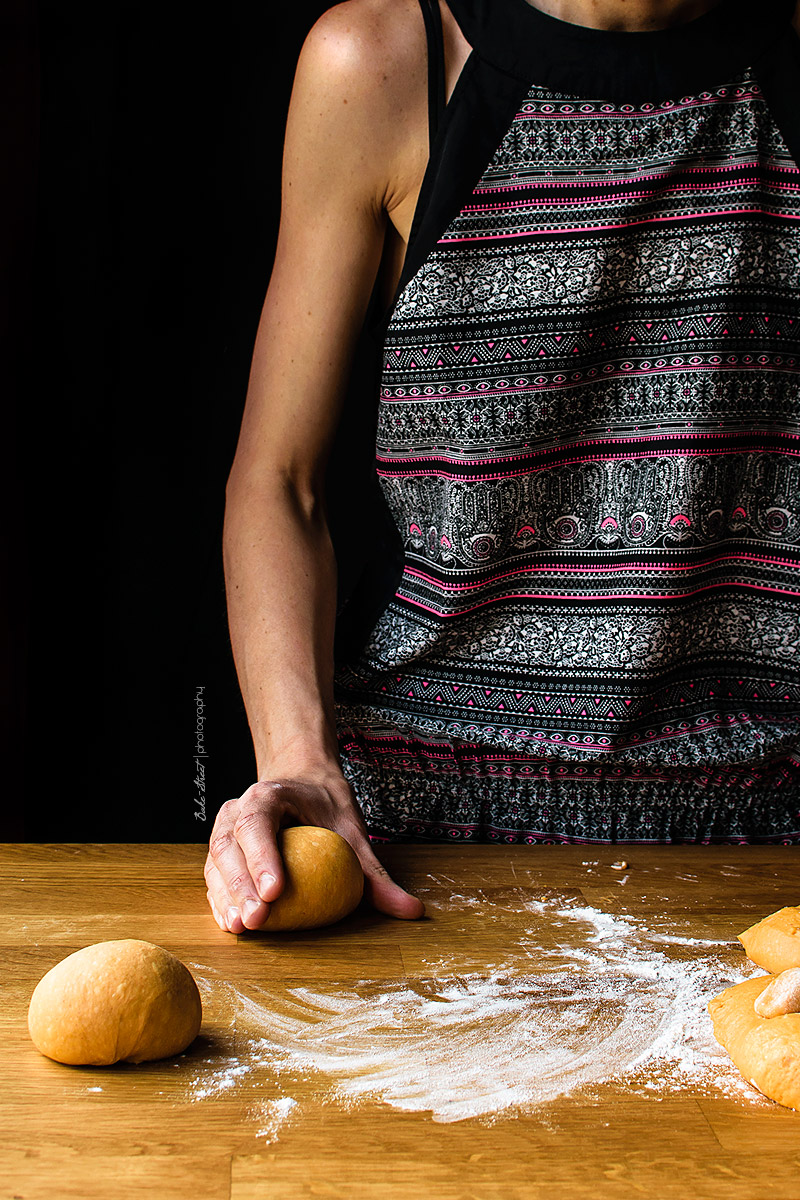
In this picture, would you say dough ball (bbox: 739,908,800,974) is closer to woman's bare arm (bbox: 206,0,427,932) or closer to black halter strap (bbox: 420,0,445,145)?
woman's bare arm (bbox: 206,0,427,932)

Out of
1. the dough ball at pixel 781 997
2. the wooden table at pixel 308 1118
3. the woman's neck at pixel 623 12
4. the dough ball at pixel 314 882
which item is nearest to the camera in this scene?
the wooden table at pixel 308 1118

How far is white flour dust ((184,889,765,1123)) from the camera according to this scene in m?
0.76

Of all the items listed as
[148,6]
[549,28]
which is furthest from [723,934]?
[148,6]

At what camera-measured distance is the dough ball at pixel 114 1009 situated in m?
0.75

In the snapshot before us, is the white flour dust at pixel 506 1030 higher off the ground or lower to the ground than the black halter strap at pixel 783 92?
lower

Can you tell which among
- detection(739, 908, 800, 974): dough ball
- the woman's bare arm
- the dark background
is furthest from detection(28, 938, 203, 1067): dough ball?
the dark background

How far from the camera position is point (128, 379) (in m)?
1.94

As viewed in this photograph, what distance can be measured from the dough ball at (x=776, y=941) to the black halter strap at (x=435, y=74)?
2.86 feet

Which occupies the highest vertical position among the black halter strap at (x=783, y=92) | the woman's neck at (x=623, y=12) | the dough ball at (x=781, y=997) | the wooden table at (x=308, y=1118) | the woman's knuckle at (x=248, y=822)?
the woman's neck at (x=623, y=12)

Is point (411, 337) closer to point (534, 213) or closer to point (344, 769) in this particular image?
point (534, 213)

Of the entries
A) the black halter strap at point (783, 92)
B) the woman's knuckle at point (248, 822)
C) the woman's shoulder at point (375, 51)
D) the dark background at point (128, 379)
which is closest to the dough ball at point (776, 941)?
the woman's knuckle at point (248, 822)

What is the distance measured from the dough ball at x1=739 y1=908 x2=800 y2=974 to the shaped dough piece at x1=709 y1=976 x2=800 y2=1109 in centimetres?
4

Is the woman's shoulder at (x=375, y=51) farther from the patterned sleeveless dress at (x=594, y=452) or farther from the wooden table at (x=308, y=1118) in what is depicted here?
the wooden table at (x=308, y=1118)

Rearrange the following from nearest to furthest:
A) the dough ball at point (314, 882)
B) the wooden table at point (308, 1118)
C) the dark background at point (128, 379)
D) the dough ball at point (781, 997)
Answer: the wooden table at point (308, 1118), the dough ball at point (781, 997), the dough ball at point (314, 882), the dark background at point (128, 379)
